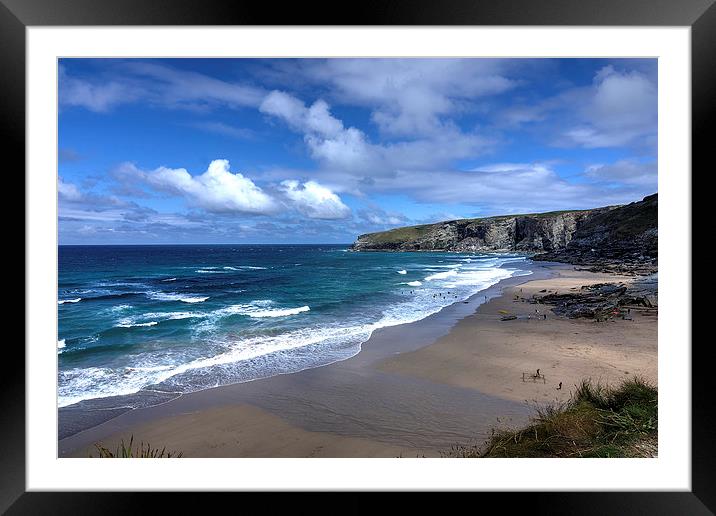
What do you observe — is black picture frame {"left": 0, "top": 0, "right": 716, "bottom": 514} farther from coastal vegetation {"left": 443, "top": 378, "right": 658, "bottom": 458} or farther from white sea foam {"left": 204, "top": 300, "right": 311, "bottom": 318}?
white sea foam {"left": 204, "top": 300, "right": 311, "bottom": 318}

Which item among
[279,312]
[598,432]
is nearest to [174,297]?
[279,312]

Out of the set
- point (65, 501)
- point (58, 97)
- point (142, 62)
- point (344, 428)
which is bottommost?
point (344, 428)
